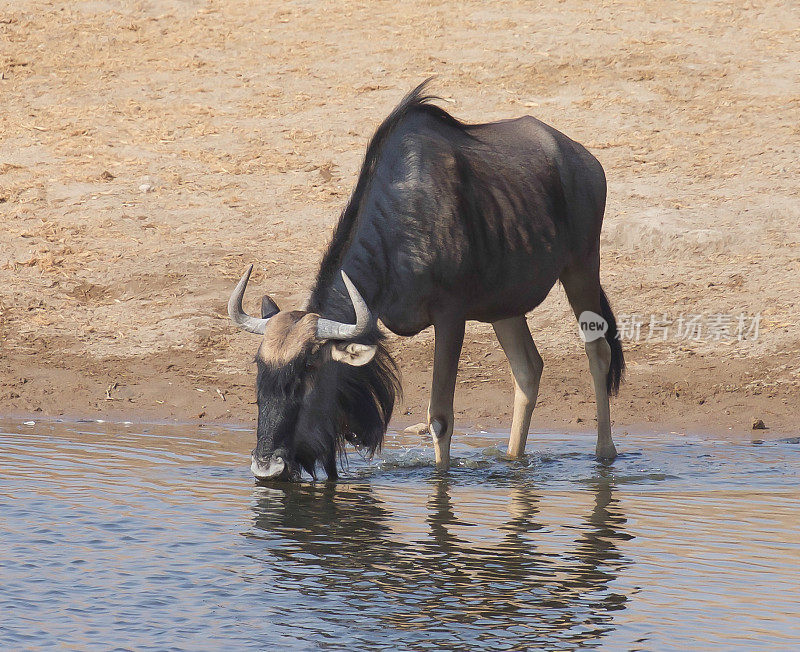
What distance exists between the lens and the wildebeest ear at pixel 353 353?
708 centimetres

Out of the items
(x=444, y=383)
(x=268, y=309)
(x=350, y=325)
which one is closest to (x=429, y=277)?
(x=444, y=383)

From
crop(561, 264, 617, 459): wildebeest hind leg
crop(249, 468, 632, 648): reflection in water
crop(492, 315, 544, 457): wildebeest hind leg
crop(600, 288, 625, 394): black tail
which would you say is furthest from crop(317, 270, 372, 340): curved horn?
crop(600, 288, 625, 394): black tail

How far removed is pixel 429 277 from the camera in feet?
25.4

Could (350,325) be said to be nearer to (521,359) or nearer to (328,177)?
(521,359)

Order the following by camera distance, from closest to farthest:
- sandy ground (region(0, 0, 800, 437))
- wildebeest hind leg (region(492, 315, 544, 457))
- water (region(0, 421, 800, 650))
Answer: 1. water (region(0, 421, 800, 650))
2. wildebeest hind leg (region(492, 315, 544, 457))
3. sandy ground (region(0, 0, 800, 437))

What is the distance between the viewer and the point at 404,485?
25.2 feet

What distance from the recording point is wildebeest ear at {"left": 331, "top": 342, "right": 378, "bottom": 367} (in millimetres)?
7078

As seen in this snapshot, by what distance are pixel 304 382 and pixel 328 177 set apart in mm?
6624

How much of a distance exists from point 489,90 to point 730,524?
31.7 ft

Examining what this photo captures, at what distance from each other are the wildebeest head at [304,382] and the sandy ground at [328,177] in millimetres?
2482

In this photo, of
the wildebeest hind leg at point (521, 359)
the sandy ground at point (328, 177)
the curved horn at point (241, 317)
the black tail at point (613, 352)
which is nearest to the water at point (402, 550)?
the wildebeest hind leg at point (521, 359)

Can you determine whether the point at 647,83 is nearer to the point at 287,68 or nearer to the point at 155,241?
the point at 287,68

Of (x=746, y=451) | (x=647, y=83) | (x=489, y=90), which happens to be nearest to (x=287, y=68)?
(x=489, y=90)

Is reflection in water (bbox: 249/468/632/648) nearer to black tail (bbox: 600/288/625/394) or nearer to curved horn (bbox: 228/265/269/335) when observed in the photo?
curved horn (bbox: 228/265/269/335)
